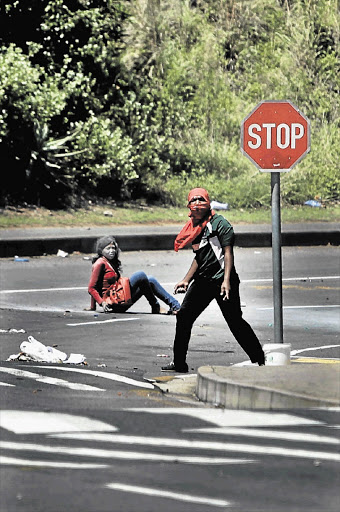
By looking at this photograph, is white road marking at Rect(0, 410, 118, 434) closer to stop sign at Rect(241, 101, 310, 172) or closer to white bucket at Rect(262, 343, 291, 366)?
white bucket at Rect(262, 343, 291, 366)

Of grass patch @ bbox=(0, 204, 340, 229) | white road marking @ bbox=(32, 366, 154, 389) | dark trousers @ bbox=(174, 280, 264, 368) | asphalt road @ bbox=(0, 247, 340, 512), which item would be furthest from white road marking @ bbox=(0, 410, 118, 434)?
grass patch @ bbox=(0, 204, 340, 229)

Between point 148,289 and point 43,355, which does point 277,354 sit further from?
point 148,289

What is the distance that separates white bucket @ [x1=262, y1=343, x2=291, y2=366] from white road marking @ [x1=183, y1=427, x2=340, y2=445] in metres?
3.02

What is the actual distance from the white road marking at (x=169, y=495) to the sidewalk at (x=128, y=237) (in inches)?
752

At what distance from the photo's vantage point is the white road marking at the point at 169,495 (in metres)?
6.02

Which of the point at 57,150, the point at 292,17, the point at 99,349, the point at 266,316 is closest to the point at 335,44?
the point at 292,17

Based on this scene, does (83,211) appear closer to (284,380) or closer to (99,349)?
(99,349)

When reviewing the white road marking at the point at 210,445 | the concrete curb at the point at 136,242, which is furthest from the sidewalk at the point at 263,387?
the concrete curb at the point at 136,242

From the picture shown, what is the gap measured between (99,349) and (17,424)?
503 cm

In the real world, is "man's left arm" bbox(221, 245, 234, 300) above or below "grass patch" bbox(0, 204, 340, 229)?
above

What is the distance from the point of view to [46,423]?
8.11 metres

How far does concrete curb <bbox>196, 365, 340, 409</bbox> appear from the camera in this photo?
8.86 meters

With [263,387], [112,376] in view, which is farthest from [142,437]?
[112,376]

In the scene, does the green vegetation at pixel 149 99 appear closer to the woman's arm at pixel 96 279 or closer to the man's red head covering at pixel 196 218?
the woman's arm at pixel 96 279
